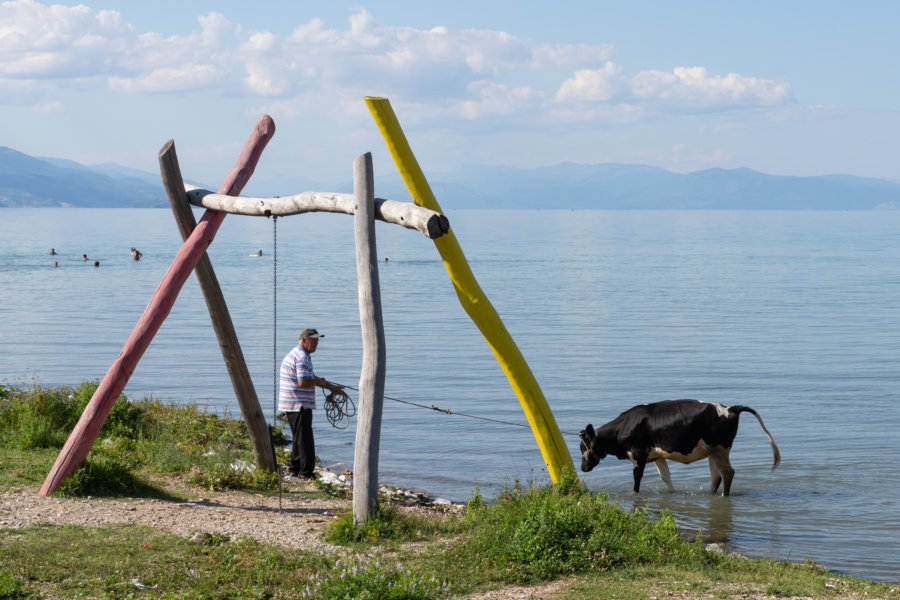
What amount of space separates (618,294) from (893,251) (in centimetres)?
5893

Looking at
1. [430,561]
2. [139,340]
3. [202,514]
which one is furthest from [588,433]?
[139,340]

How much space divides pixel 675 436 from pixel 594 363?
46.2 feet

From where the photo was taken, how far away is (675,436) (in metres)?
15.3

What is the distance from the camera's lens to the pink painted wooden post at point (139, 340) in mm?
12258

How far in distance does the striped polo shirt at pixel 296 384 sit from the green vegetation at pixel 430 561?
3.11 m

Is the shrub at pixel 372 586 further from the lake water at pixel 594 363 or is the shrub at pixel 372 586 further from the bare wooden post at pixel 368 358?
the lake water at pixel 594 363

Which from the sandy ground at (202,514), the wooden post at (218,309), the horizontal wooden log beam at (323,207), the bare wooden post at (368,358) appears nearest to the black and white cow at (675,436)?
the sandy ground at (202,514)

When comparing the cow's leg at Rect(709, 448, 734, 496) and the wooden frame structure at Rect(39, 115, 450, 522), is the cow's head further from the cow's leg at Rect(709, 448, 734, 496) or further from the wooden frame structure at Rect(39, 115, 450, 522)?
the wooden frame structure at Rect(39, 115, 450, 522)

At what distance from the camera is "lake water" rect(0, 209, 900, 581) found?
51.9ft

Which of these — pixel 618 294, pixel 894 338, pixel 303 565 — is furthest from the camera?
pixel 618 294

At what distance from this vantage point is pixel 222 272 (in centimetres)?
6856

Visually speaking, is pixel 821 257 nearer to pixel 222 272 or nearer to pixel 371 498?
pixel 222 272

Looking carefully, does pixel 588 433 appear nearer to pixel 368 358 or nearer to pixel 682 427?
pixel 682 427

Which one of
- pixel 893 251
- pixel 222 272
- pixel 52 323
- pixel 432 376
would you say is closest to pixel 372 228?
pixel 432 376
